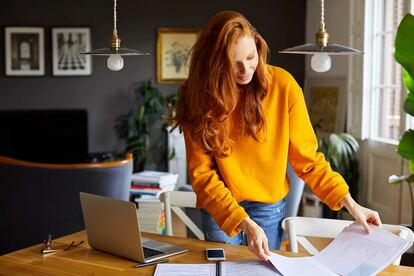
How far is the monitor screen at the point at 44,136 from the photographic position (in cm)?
618

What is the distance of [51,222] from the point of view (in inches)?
141

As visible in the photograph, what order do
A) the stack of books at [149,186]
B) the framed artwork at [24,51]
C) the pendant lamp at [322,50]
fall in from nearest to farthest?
1. the pendant lamp at [322,50]
2. the stack of books at [149,186]
3. the framed artwork at [24,51]

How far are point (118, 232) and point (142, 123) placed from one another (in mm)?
4687

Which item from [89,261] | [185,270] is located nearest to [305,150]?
[185,270]

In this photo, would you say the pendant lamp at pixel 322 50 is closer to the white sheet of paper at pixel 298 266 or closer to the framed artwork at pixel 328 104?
the white sheet of paper at pixel 298 266

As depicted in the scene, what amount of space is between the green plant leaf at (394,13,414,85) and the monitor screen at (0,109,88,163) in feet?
14.1

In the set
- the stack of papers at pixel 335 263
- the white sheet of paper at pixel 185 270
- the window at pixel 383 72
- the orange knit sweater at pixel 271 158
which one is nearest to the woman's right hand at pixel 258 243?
the stack of papers at pixel 335 263

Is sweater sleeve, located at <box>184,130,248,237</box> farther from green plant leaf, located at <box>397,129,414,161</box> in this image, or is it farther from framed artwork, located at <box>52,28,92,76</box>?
framed artwork, located at <box>52,28,92,76</box>

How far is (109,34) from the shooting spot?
21.8ft

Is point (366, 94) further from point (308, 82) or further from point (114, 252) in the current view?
point (114, 252)

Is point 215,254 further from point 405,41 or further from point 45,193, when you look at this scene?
point 45,193

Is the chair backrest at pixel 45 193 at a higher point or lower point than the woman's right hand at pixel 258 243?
lower

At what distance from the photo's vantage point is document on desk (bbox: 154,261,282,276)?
1.74 meters

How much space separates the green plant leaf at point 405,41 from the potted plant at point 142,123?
433 cm
